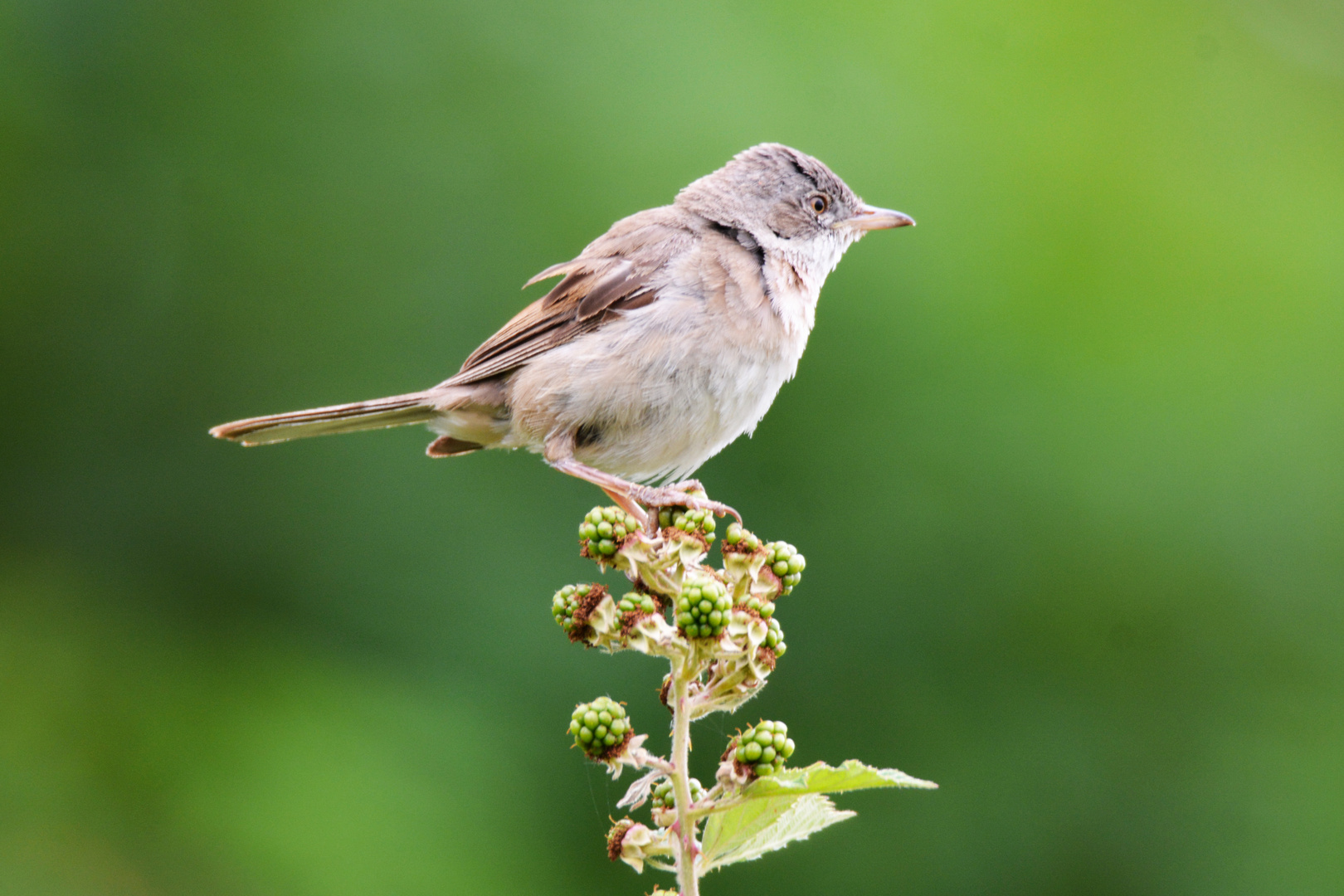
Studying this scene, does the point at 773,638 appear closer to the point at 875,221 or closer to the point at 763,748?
the point at 763,748

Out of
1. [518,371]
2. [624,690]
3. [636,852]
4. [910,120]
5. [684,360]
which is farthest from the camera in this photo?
[910,120]

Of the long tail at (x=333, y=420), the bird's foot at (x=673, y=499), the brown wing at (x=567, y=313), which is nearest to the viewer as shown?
the bird's foot at (x=673, y=499)

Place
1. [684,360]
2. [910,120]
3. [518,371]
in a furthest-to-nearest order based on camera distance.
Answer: [910,120]
[518,371]
[684,360]

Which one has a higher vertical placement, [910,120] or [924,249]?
[910,120]

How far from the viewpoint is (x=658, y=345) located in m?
3.59

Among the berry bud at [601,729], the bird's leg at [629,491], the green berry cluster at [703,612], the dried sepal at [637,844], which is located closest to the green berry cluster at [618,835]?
the dried sepal at [637,844]

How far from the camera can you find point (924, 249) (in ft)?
18.8

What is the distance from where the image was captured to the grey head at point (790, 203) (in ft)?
13.7

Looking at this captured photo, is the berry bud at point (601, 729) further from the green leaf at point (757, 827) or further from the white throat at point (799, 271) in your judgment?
the white throat at point (799, 271)

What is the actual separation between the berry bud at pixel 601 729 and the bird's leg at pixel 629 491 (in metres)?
0.56

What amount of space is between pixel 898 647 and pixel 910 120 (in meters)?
2.86

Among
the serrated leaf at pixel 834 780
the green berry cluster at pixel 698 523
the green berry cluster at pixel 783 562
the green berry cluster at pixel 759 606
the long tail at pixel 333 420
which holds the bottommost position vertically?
the serrated leaf at pixel 834 780

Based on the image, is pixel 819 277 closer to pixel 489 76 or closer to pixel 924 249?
pixel 924 249

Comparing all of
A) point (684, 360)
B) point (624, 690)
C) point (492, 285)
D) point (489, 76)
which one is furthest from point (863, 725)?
point (489, 76)
